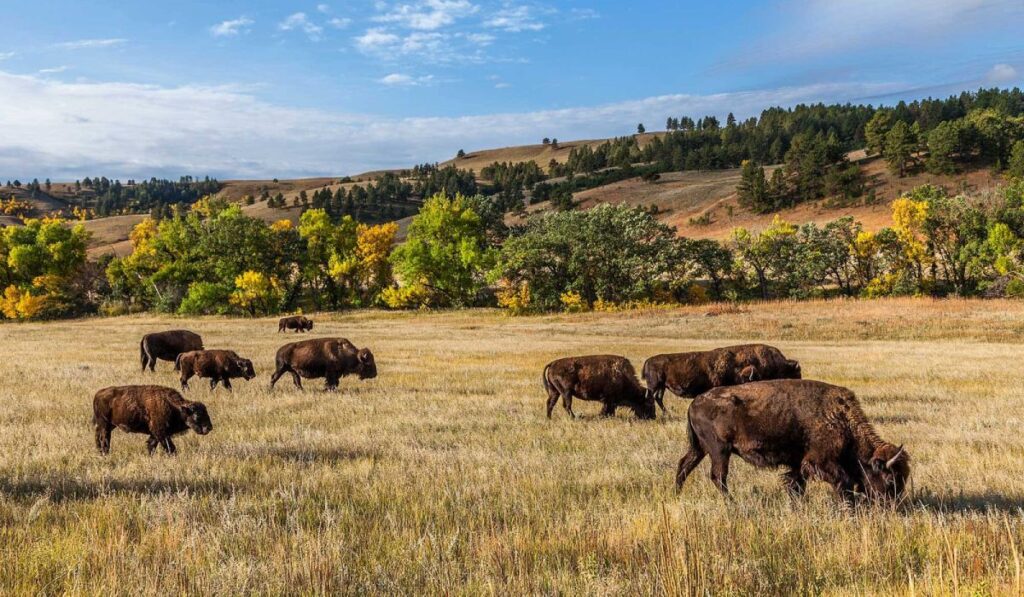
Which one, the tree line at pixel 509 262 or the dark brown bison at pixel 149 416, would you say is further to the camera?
the tree line at pixel 509 262

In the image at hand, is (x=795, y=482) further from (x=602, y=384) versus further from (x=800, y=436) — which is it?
Result: (x=602, y=384)

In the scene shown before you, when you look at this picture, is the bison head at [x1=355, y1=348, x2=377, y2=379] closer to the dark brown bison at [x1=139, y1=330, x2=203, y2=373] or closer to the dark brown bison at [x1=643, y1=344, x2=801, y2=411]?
the dark brown bison at [x1=139, y1=330, x2=203, y2=373]

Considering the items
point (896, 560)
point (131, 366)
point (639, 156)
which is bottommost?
point (131, 366)

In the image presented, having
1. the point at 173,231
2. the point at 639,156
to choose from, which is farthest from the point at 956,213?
the point at 639,156

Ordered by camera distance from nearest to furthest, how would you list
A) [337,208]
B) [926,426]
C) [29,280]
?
[926,426]
[29,280]
[337,208]

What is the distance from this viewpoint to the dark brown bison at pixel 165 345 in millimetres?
20312

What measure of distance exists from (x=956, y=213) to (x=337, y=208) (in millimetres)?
150250

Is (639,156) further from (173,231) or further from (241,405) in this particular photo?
(241,405)

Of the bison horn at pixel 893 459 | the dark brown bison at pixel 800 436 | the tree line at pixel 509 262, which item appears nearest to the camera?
the bison horn at pixel 893 459

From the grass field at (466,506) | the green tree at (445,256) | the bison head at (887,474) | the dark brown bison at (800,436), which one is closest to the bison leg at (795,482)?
the dark brown bison at (800,436)

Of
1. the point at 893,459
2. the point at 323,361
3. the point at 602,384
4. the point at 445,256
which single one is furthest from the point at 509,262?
the point at 893,459

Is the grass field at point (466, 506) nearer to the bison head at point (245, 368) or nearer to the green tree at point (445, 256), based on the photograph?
the bison head at point (245, 368)

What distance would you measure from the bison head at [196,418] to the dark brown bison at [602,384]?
651 cm

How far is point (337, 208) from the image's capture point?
17288 cm
